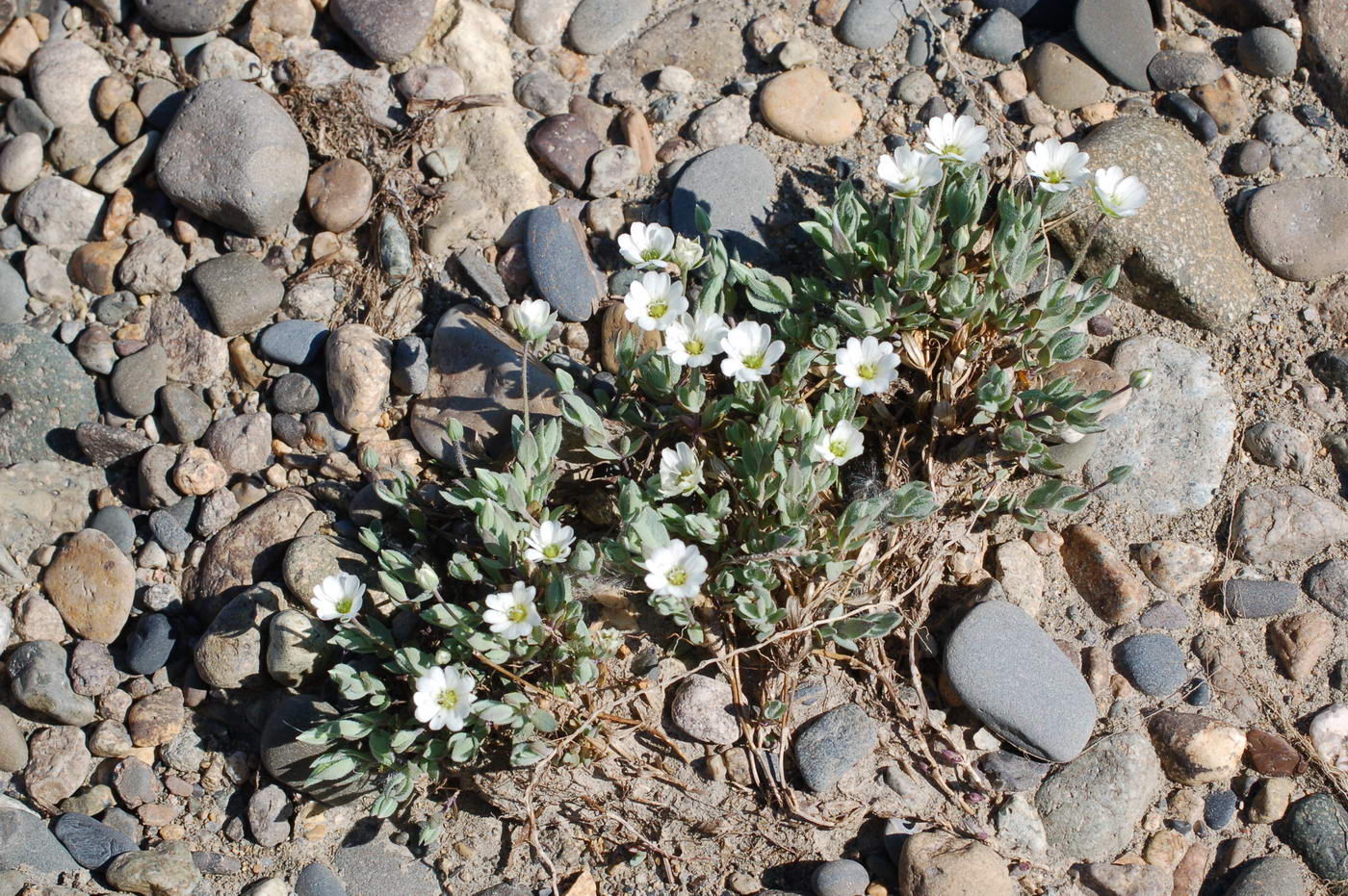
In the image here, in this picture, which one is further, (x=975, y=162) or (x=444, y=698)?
(x=975, y=162)

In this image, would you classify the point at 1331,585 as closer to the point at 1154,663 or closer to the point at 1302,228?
the point at 1154,663

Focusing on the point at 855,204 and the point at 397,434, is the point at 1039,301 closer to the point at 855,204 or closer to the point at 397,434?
the point at 855,204

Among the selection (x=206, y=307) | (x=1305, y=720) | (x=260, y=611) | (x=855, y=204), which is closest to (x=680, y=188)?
(x=855, y=204)

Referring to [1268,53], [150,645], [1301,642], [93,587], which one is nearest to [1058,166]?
[1268,53]

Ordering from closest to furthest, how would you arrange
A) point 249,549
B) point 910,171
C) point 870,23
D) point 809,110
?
point 910,171 → point 249,549 → point 809,110 → point 870,23

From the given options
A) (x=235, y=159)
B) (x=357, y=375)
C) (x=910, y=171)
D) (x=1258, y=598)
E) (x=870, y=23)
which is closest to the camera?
(x=910, y=171)

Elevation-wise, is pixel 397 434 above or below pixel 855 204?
below

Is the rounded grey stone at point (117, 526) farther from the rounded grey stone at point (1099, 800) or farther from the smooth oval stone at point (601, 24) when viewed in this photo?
→ the rounded grey stone at point (1099, 800)
